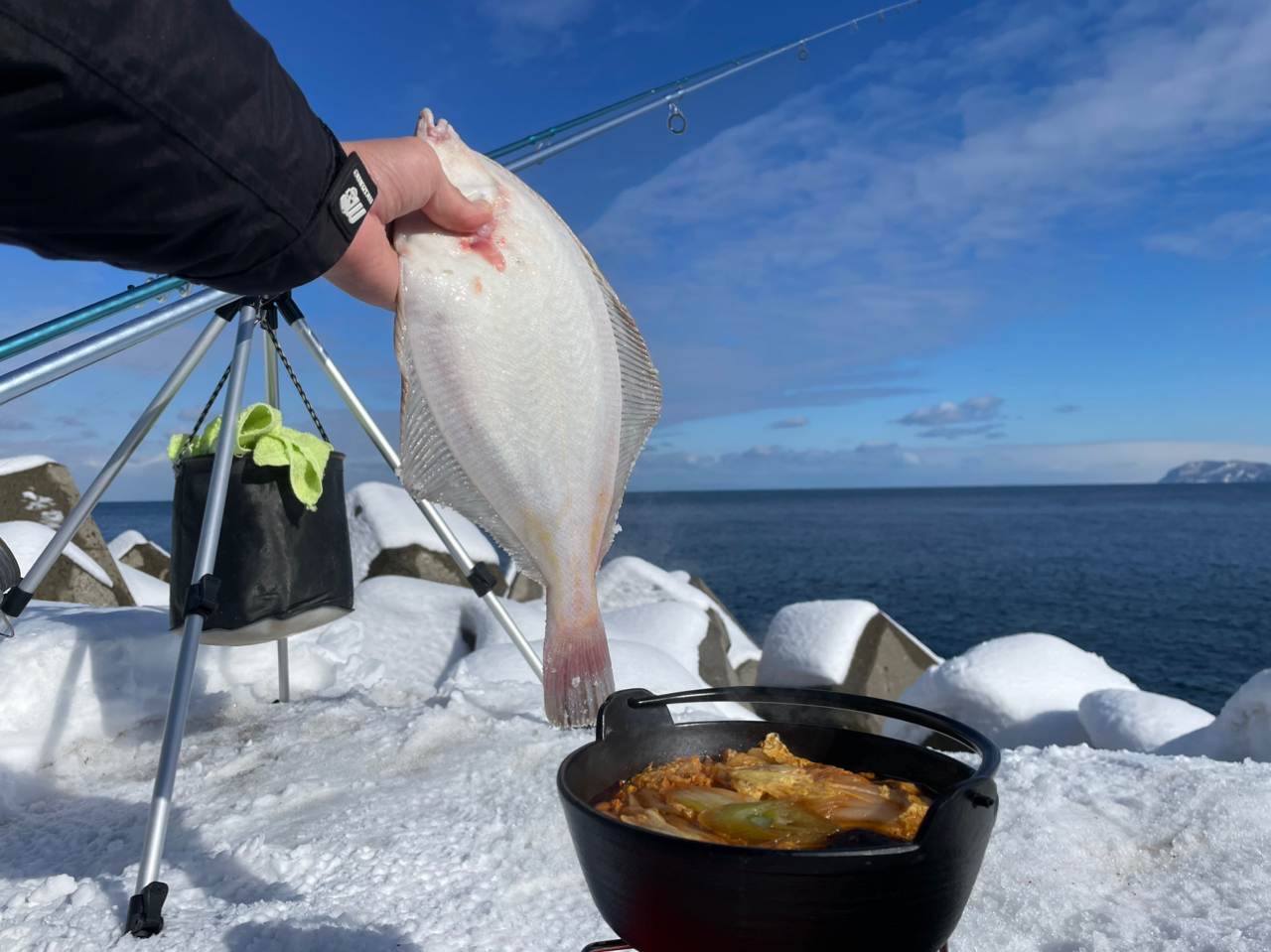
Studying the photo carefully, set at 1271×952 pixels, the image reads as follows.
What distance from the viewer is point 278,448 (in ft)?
9.64

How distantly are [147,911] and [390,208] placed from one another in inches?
68.6

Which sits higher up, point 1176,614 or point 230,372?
point 230,372

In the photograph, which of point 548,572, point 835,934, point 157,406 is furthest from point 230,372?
point 835,934

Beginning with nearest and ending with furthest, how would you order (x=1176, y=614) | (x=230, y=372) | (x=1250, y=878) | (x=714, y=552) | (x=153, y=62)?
(x=153, y=62)
(x=1250, y=878)
(x=230, y=372)
(x=1176, y=614)
(x=714, y=552)

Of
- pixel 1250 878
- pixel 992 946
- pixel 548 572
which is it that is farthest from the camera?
pixel 1250 878

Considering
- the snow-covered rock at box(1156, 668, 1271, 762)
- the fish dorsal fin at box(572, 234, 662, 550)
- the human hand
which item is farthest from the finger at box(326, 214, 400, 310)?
the snow-covered rock at box(1156, 668, 1271, 762)

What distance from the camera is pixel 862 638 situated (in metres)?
6.60

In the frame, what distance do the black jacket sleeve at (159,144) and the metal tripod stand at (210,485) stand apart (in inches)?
37.4

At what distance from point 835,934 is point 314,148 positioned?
1.22m

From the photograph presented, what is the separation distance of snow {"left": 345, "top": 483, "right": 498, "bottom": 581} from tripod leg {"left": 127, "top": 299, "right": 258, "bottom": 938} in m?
3.92

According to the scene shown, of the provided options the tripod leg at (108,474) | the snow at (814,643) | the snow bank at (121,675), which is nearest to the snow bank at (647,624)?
the snow bank at (121,675)

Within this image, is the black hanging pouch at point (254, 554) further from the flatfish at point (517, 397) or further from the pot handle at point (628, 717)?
the pot handle at point (628, 717)

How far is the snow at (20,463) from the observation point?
262 inches

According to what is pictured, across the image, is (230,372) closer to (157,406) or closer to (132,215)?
(157,406)
